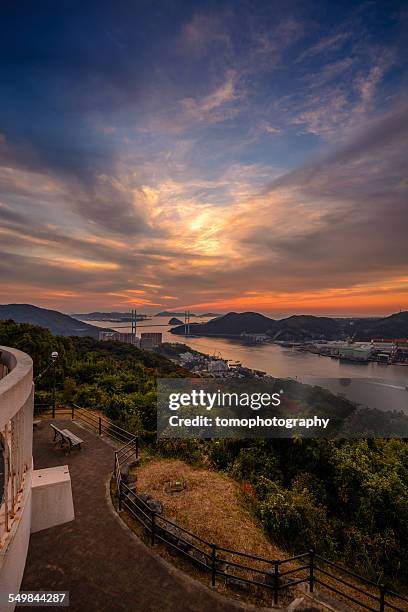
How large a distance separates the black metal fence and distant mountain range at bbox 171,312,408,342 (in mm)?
73801

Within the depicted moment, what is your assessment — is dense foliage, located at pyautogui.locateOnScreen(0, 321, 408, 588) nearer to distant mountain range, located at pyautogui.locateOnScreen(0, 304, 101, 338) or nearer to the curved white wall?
the curved white wall

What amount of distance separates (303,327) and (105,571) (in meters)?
95.3

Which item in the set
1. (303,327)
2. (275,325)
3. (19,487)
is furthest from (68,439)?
(275,325)

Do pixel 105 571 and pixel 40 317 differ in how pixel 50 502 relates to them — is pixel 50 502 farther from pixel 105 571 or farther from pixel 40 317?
pixel 40 317

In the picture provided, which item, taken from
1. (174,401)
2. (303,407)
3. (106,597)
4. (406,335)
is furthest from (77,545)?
(406,335)

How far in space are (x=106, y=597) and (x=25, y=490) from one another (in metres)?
2.17

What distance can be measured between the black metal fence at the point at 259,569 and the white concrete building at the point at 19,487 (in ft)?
4.65

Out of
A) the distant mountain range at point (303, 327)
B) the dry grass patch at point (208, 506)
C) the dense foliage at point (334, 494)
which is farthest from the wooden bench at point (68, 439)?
the distant mountain range at point (303, 327)

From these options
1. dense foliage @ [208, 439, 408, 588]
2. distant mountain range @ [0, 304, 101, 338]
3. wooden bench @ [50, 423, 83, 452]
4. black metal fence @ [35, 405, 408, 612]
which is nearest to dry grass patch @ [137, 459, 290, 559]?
black metal fence @ [35, 405, 408, 612]

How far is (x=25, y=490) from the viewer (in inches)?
220

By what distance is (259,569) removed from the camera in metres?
5.87

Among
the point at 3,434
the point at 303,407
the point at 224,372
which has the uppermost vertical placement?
the point at 3,434

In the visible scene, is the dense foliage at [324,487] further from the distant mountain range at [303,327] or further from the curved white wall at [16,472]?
the distant mountain range at [303,327]

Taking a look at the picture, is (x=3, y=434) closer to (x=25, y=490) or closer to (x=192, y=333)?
(x=25, y=490)
